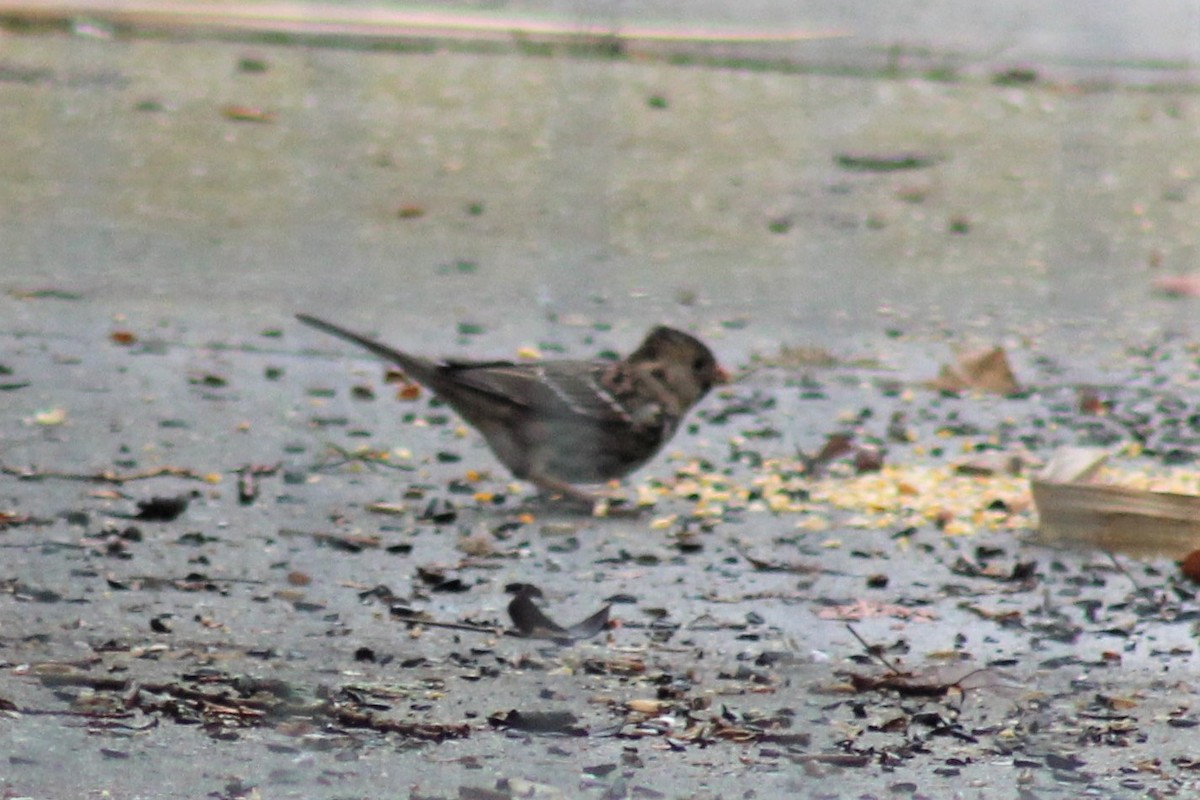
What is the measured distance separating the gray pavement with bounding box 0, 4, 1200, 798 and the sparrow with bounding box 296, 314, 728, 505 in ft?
0.35

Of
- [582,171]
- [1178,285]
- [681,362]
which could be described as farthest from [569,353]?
[582,171]

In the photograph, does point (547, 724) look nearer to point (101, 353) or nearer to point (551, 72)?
point (101, 353)

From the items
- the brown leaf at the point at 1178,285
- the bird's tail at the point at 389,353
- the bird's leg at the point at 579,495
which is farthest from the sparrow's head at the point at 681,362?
the brown leaf at the point at 1178,285

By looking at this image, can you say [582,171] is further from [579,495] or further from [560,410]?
[579,495]

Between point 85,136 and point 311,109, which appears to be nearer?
point 85,136

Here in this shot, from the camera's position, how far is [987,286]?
20.6 ft

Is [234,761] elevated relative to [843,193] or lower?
lower

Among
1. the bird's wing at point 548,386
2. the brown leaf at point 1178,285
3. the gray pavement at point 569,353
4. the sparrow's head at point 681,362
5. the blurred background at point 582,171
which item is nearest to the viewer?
the gray pavement at point 569,353

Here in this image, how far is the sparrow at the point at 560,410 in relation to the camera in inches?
167

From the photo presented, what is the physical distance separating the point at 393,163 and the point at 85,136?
40.7 inches

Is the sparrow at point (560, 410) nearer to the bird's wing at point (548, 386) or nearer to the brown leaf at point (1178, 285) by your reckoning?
the bird's wing at point (548, 386)

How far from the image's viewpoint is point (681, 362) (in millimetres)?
4520

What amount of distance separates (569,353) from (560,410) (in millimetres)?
1107

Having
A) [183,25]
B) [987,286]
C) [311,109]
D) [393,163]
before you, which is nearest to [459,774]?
[987,286]
